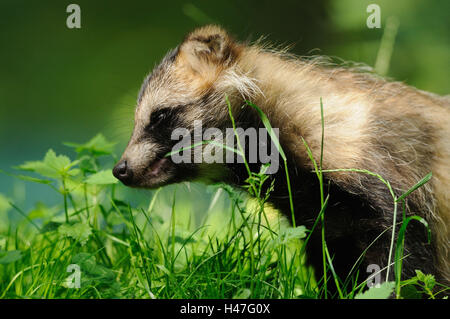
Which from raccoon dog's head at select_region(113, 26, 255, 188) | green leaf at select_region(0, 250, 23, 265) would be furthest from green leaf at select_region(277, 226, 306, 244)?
green leaf at select_region(0, 250, 23, 265)

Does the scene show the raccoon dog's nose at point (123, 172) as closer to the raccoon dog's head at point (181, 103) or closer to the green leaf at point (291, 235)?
the raccoon dog's head at point (181, 103)

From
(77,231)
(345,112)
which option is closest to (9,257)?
(77,231)

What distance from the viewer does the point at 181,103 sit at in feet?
12.3

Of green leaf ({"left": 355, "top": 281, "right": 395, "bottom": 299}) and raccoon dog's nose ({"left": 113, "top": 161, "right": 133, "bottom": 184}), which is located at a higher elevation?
raccoon dog's nose ({"left": 113, "top": 161, "right": 133, "bottom": 184})

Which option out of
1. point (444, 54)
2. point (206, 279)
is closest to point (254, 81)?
point (206, 279)

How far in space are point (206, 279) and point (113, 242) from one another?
1.30 m

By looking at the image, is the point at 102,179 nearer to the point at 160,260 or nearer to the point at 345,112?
the point at 160,260

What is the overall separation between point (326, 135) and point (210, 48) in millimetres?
996

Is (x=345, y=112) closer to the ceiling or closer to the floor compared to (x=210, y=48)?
closer to the floor

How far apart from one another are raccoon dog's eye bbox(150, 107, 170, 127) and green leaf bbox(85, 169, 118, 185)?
1.44 ft

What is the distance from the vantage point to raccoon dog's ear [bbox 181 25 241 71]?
3.81 metres

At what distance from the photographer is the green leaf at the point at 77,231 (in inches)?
140

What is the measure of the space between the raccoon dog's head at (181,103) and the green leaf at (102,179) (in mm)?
59

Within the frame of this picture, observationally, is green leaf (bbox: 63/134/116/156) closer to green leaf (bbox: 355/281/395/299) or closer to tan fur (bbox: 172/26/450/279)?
tan fur (bbox: 172/26/450/279)
